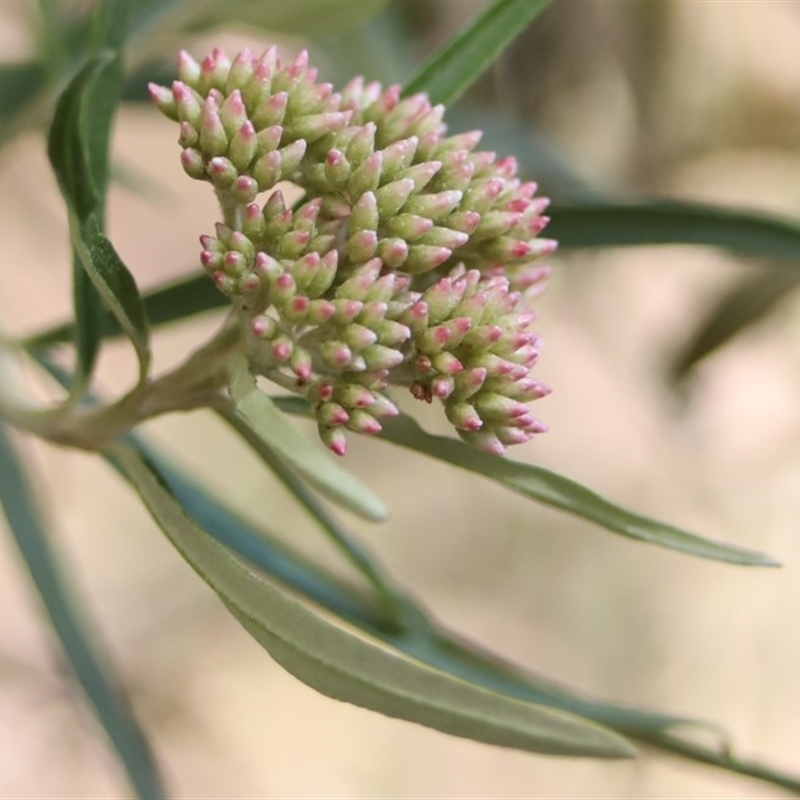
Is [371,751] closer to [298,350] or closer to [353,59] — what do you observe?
[353,59]

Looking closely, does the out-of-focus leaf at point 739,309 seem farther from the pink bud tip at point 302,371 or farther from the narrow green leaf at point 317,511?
the pink bud tip at point 302,371

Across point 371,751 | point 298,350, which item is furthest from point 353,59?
point 371,751

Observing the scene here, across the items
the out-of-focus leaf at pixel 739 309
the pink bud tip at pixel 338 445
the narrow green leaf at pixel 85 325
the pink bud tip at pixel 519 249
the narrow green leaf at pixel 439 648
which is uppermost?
the out-of-focus leaf at pixel 739 309

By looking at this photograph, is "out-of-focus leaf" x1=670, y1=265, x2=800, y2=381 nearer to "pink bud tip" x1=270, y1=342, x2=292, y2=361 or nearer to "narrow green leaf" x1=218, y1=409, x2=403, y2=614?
"narrow green leaf" x1=218, y1=409, x2=403, y2=614

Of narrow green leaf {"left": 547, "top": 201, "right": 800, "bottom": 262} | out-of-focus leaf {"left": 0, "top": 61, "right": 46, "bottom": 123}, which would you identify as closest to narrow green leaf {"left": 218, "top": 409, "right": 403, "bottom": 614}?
narrow green leaf {"left": 547, "top": 201, "right": 800, "bottom": 262}

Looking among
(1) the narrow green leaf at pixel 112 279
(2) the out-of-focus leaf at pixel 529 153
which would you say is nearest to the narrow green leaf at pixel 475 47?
(1) the narrow green leaf at pixel 112 279
